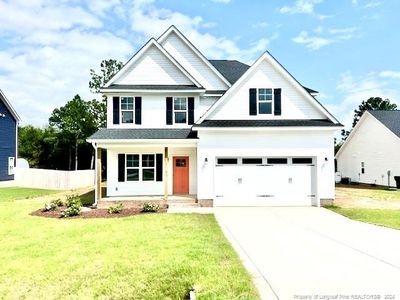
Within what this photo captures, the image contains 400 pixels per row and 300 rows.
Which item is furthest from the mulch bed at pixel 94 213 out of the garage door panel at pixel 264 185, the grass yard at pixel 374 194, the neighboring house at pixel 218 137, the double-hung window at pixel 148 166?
the grass yard at pixel 374 194

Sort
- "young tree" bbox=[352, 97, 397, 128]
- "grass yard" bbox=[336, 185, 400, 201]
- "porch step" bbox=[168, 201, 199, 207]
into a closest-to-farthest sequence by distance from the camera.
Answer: "porch step" bbox=[168, 201, 199, 207], "grass yard" bbox=[336, 185, 400, 201], "young tree" bbox=[352, 97, 397, 128]

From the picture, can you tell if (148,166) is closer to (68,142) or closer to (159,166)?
(159,166)

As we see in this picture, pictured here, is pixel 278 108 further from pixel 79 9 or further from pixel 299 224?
pixel 79 9

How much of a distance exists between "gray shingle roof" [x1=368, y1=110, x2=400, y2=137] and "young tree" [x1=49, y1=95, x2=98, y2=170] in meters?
34.7

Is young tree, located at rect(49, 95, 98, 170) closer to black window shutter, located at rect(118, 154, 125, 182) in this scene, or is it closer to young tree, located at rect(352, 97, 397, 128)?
black window shutter, located at rect(118, 154, 125, 182)

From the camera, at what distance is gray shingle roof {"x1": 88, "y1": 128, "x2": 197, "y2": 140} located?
58.3 feet

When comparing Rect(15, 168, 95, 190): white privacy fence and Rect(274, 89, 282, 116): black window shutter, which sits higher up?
Rect(274, 89, 282, 116): black window shutter

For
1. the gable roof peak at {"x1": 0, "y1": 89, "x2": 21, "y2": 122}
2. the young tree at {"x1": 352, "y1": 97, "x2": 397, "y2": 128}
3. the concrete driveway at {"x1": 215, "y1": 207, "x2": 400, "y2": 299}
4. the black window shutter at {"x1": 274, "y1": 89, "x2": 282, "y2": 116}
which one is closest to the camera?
the concrete driveway at {"x1": 215, "y1": 207, "x2": 400, "y2": 299}

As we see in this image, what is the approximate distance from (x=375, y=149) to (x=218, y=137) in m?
19.7

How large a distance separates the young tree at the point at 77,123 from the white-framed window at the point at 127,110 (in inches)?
1162

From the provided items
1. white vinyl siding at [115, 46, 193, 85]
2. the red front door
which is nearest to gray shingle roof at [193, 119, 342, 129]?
the red front door

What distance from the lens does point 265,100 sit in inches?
722

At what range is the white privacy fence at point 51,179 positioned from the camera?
3019 cm

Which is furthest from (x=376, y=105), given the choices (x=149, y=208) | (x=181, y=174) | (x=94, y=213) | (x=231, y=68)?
(x=94, y=213)
